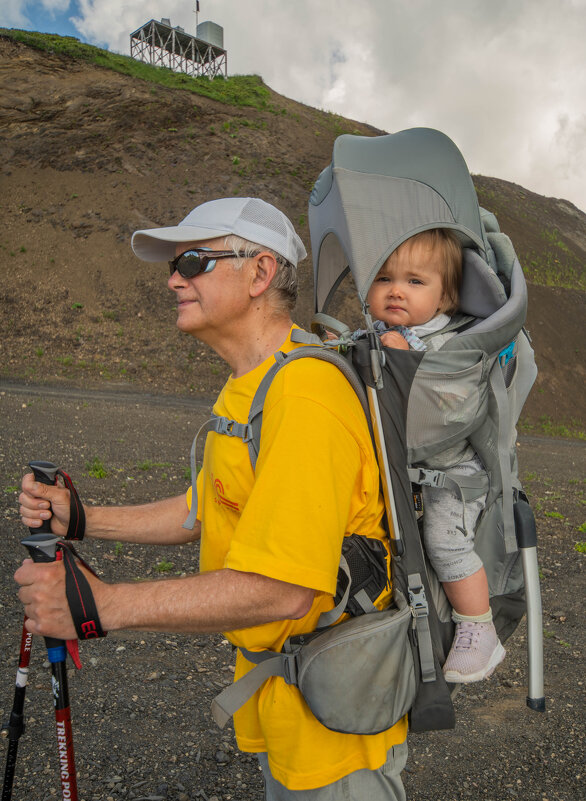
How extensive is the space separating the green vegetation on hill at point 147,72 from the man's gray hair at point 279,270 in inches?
1650

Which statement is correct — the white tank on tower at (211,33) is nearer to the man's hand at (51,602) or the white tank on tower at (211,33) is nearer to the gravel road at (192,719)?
the gravel road at (192,719)

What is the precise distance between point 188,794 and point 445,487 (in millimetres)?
2660

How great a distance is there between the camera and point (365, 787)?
199cm

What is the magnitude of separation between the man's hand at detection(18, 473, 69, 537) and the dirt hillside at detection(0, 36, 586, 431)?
66.8 feet

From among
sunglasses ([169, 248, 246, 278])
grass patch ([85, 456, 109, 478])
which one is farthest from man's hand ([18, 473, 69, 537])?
grass patch ([85, 456, 109, 478])

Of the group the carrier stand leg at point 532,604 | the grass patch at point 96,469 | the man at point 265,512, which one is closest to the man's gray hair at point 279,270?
the man at point 265,512

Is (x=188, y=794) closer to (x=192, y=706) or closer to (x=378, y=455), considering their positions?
(x=192, y=706)

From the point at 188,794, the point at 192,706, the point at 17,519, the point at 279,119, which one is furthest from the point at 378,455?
the point at 279,119

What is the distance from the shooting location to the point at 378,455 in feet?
6.37

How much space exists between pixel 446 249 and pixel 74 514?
1.66 metres

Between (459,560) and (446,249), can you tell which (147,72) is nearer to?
(446,249)

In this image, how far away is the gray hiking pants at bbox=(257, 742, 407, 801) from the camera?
196 cm

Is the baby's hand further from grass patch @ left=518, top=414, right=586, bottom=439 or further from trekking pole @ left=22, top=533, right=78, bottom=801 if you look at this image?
grass patch @ left=518, top=414, right=586, bottom=439

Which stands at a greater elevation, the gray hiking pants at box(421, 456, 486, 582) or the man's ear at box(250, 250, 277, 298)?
the man's ear at box(250, 250, 277, 298)
